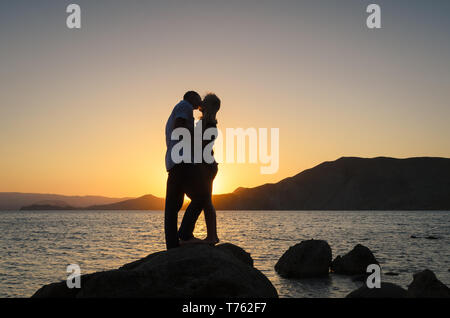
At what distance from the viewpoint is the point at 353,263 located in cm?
2200

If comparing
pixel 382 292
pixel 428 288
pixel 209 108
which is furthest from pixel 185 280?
pixel 428 288

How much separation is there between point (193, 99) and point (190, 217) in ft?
6.94

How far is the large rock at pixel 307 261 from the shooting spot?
2066cm

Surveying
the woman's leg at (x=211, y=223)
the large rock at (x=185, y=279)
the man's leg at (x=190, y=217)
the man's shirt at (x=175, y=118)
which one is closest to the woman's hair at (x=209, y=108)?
the man's shirt at (x=175, y=118)

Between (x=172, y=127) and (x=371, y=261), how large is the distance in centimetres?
1924

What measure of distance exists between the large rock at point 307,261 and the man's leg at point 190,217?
14.4m

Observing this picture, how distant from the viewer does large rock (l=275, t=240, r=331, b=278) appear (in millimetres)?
20656

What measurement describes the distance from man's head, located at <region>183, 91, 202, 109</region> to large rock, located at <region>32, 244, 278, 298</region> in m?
2.45

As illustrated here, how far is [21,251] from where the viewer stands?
3638cm

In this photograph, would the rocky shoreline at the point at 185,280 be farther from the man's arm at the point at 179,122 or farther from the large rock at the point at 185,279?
the man's arm at the point at 179,122

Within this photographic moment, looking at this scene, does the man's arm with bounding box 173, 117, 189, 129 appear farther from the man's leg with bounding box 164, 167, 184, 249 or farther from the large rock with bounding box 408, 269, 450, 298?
the large rock with bounding box 408, 269, 450, 298

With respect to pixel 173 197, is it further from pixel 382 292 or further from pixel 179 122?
pixel 382 292
